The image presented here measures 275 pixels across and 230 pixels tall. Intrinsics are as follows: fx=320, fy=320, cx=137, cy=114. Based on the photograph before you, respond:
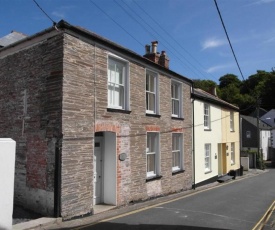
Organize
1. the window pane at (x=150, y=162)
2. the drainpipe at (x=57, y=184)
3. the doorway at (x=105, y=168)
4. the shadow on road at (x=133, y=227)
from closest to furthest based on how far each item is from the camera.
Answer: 1. the shadow on road at (x=133, y=227)
2. the drainpipe at (x=57, y=184)
3. the doorway at (x=105, y=168)
4. the window pane at (x=150, y=162)

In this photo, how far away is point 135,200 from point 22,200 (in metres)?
4.31

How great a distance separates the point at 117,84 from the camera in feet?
39.8

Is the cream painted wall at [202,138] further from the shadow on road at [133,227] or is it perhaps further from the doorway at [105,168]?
the shadow on road at [133,227]

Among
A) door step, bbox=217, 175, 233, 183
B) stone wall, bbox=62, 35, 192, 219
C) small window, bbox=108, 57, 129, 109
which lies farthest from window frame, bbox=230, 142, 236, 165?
small window, bbox=108, 57, 129, 109

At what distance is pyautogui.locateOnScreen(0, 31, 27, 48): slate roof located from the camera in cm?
1606

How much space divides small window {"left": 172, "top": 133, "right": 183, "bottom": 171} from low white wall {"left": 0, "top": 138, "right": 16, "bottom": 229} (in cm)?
971

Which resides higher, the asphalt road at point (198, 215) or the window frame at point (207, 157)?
the window frame at point (207, 157)

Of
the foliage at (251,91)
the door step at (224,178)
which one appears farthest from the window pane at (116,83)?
the foliage at (251,91)

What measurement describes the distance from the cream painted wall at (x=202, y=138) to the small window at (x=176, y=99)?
80.9 inches

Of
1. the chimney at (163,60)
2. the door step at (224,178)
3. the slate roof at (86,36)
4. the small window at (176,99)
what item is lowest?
the door step at (224,178)

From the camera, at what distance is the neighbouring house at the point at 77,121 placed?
9469 millimetres

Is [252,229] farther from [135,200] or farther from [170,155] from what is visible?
[170,155]

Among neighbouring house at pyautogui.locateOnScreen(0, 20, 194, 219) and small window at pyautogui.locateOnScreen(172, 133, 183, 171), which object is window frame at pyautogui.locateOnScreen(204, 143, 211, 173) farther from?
neighbouring house at pyautogui.locateOnScreen(0, 20, 194, 219)

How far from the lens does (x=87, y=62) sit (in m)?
10.4
